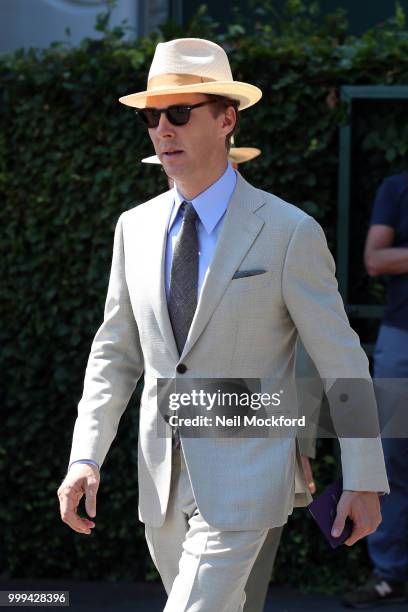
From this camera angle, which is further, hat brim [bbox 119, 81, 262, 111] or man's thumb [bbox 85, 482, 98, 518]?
hat brim [bbox 119, 81, 262, 111]

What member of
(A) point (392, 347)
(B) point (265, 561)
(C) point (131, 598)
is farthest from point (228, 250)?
(C) point (131, 598)

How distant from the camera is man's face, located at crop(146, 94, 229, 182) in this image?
10.9 ft

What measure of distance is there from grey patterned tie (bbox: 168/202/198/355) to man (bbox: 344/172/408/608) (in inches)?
85.7

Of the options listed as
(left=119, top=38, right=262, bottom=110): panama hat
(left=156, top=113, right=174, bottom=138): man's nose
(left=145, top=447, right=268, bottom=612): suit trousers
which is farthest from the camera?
(left=119, top=38, right=262, bottom=110): panama hat

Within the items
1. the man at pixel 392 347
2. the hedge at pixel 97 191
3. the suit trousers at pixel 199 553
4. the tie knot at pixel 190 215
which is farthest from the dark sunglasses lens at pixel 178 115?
the hedge at pixel 97 191

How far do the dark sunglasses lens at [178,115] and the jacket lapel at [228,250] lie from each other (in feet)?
0.82

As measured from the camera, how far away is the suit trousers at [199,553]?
3.10m

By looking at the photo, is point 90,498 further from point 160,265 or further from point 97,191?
point 97,191

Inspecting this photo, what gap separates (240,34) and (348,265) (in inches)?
47.3

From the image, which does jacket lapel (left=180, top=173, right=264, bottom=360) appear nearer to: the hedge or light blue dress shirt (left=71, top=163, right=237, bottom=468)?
light blue dress shirt (left=71, top=163, right=237, bottom=468)

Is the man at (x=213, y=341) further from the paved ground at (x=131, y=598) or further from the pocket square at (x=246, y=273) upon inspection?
the paved ground at (x=131, y=598)

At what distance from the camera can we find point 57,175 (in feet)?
19.4

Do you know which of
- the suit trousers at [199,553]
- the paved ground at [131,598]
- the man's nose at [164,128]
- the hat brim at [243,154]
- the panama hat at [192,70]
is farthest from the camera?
the paved ground at [131,598]

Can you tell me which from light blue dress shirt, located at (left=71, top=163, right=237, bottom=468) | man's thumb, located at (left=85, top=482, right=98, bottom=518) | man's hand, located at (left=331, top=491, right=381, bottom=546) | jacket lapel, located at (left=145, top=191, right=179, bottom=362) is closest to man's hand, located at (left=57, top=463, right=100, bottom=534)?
man's thumb, located at (left=85, top=482, right=98, bottom=518)
